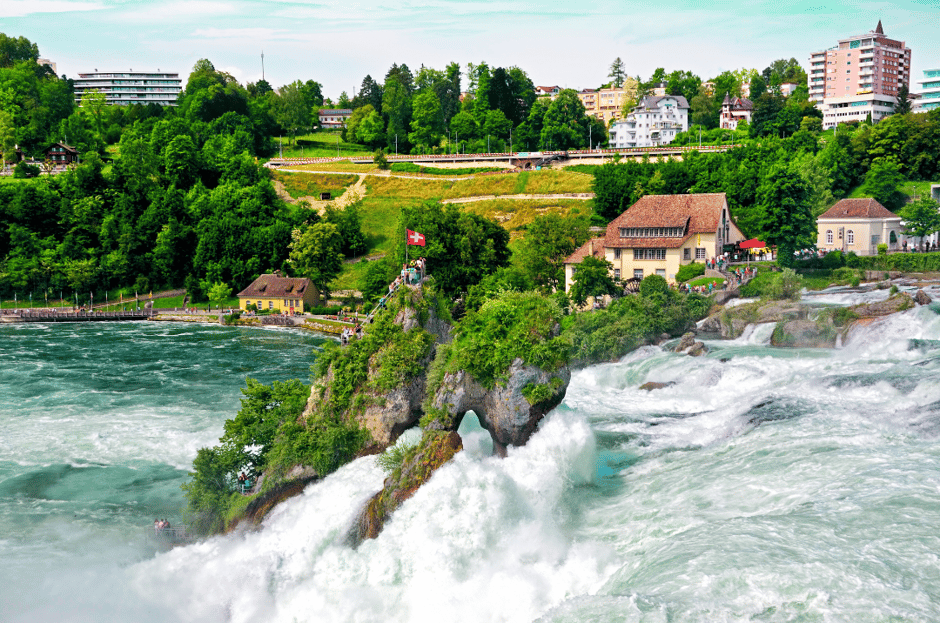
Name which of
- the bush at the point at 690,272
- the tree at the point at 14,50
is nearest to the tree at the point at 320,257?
the bush at the point at 690,272

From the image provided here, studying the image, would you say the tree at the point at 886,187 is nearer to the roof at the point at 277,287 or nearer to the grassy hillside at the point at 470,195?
the grassy hillside at the point at 470,195

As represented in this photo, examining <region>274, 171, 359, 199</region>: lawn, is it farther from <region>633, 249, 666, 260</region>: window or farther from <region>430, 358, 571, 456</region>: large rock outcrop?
<region>430, 358, 571, 456</region>: large rock outcrop

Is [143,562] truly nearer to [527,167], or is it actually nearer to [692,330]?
[692,330]

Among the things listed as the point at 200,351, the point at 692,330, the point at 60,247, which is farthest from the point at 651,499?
the point at 60,247

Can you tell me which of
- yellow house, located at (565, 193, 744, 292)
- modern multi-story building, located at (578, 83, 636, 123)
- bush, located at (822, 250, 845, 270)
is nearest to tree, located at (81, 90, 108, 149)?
modern multi-story building, located at (578, 83, 636, 123)

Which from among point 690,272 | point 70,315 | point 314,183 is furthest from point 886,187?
point 70,315

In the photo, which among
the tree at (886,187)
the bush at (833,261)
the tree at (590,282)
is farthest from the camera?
the tree at (886,187)
